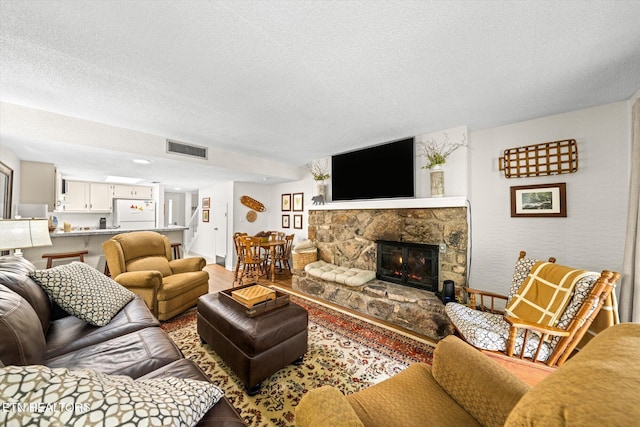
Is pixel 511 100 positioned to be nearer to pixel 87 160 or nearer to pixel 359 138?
pixel 359 138

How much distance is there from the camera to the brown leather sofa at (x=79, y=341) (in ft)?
3.15

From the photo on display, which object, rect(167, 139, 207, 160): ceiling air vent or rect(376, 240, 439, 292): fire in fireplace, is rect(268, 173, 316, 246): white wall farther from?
rect(167, 139, 207, 160): ceiling air vent

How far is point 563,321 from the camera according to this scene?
156 centimetres

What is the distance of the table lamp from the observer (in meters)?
1.85

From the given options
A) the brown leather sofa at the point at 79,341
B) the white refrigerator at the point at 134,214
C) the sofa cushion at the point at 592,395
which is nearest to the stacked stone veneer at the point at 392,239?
the sofa cushion at the point at 592,395

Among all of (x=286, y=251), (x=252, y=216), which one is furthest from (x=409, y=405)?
(x=252, y=216)

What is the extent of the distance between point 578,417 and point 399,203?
293 centimetres

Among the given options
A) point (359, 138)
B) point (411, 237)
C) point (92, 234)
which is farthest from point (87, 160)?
point (411, 237)

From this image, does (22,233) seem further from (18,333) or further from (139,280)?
(18,333)

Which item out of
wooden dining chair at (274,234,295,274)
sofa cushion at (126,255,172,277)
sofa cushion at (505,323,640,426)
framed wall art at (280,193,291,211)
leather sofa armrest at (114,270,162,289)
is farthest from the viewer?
framed wall art at (280,193,291,211)

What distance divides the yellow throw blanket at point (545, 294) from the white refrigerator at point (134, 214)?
705 centimetres

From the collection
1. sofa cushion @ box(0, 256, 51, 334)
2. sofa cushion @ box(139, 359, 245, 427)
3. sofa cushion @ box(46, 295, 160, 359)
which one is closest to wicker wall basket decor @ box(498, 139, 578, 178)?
sofa cushion @ box(139, 359, 245, 427)

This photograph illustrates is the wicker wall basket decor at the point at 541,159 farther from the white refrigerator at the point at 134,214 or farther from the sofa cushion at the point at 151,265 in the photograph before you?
the white refrigerator at the point at 134,214

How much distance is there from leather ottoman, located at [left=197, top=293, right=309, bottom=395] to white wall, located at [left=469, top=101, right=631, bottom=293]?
2.38 m
